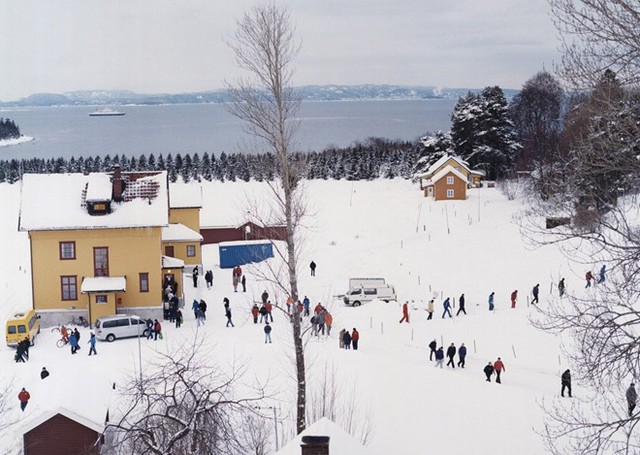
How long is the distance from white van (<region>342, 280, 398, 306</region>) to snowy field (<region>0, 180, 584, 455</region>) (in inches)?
30.6

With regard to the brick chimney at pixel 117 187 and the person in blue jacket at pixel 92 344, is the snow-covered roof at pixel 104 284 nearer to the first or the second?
the brick chimney at pixel 117 187

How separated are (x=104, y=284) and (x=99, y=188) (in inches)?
168

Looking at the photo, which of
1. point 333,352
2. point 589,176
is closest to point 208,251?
point 333,352

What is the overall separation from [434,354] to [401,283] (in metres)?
12.0

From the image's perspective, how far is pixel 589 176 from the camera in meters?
11.8

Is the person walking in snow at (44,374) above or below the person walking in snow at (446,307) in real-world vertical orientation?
below

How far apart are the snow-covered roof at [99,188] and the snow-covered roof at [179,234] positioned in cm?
682

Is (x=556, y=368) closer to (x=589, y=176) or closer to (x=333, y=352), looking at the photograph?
(x=333, y=352)

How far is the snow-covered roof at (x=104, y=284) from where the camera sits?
97.5ft

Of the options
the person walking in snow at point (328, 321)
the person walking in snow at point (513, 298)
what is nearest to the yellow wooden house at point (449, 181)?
the person walking in snow at point (513, 298)

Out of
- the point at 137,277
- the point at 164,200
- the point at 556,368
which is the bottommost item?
the point at 556,368

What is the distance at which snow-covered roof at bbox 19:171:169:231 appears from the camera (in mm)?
30500

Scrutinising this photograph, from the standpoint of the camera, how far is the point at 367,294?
110 ft

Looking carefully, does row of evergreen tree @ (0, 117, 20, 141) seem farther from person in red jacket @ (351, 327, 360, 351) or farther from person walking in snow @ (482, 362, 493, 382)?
person walking in snow @ (482, 362, 493, 382)
